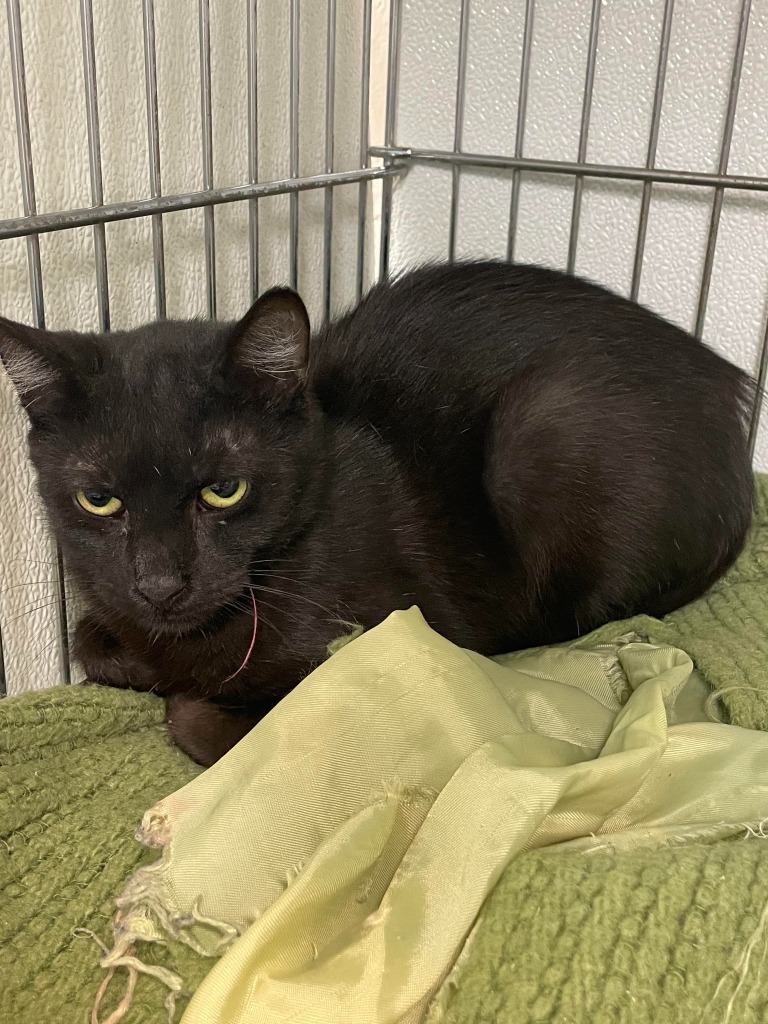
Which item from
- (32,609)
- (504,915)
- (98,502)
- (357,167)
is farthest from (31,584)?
(357,167)

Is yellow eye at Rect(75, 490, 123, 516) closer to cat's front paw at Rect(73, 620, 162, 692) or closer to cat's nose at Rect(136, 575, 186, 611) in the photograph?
cat's nose at Rect(136, 575, 186, 611)

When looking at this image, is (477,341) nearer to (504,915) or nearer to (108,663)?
(108,663)

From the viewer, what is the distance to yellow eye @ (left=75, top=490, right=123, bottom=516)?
88 centimetres

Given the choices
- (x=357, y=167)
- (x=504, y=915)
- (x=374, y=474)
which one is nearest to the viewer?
(x=504, y=915)

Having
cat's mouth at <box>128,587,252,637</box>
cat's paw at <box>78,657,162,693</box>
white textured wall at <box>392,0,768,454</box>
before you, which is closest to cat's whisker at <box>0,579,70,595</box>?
cat's paw at <box>78,657,162,693</box>

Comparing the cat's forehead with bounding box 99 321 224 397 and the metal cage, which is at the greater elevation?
the metal cage

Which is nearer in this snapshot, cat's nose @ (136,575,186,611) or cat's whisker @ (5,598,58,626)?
cat's nose @ (136,575,186,611)

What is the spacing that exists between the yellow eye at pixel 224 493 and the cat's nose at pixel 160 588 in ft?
0.30

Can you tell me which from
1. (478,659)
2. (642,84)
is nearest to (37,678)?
(478,659)

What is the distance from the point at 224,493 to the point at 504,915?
0.48 meters

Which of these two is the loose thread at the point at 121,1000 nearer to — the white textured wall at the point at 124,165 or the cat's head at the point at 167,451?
the cat's head at the point at 167,451

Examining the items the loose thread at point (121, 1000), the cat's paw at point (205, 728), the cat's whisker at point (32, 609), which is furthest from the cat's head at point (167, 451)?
the loose thread at point (121, 1000)

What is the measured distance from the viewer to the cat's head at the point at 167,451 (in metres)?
0.86

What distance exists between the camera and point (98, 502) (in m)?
0.89
